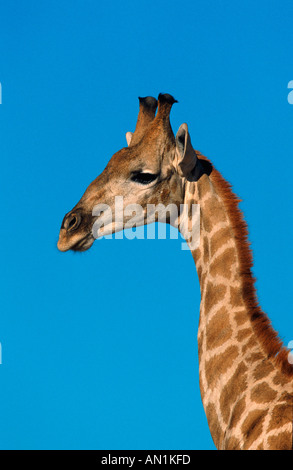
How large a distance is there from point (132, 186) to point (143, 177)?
6.9 inches

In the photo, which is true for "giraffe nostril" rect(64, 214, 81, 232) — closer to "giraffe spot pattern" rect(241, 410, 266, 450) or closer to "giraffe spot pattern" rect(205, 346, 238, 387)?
"giraffe spot pattern" rect(205, 346, 238, 387)

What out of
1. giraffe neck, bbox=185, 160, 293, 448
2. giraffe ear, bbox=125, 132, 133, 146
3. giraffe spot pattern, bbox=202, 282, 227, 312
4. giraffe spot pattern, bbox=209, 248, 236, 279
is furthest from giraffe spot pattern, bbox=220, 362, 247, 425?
giraffe ear, bbox=125, 132, 133, 146

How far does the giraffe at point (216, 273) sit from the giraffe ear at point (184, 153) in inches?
0.4

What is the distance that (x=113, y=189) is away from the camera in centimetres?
698

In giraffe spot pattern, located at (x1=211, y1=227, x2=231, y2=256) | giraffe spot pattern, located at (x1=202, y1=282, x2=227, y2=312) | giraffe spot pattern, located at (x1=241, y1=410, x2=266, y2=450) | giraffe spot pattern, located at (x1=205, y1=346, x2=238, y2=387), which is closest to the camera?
giraffe spot pattern, located at (x1=241, y1=410, x2=266, y2=450)

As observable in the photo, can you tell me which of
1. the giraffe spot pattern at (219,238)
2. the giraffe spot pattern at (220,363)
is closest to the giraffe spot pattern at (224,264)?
the giraffe spot pattern at (219,238)

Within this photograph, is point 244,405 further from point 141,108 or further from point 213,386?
point 141,108

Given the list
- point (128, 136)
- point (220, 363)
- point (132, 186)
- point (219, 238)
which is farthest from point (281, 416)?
point (128, 136)

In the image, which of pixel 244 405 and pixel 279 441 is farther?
pixel 244 405

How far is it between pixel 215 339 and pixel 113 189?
6.72 feet

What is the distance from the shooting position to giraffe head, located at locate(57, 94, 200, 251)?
6844 mm

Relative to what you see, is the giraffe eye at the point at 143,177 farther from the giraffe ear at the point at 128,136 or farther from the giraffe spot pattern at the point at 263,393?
the giraffe spot pattern at the point at 263,393

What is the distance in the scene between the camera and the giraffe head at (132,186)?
22.5 feet
